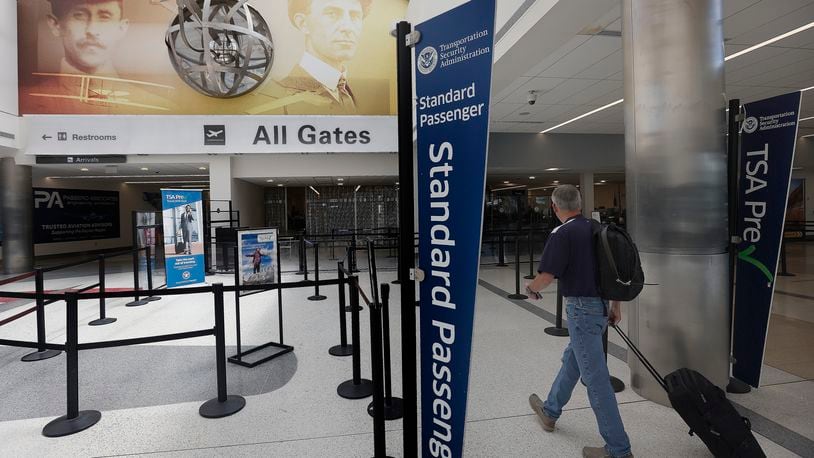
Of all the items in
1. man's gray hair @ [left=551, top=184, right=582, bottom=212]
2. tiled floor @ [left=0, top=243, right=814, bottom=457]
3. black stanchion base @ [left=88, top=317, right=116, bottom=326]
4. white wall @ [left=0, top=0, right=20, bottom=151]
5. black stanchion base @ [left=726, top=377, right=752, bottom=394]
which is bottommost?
tiled floor @ [left=0, top=243, right=814, bottom=457]

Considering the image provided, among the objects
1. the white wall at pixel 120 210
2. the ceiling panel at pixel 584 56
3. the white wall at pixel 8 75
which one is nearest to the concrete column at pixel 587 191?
the ceiling panel at pixel 584 56

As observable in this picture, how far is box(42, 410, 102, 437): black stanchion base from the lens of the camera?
2850mm

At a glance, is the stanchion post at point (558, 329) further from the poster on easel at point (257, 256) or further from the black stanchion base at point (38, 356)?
the black stanchion base at point (38, 356)

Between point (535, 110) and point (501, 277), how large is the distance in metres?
3.76

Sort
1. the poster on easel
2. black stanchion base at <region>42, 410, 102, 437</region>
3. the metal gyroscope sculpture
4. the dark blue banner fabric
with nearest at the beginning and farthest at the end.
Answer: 1. black stanchion base at <region>42, 410, 102, 437</region>
2. the poster on easel
3. the metal gyroscope sculpture
4. the dark blue banner fabric

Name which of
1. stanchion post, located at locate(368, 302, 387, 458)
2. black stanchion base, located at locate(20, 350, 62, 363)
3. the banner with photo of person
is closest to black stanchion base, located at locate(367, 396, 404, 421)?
stanchion post, located at locate(368, 302, 387, 458)

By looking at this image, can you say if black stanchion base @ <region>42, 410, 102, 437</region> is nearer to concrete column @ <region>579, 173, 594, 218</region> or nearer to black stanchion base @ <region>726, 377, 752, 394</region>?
black stanchion base @ <region>726, 377, 752, 394</region>

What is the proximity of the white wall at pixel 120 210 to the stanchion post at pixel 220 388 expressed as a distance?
13433mm

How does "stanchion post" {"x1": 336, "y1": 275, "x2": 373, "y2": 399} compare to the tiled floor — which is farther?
"stanchion post" {"x1": 336, "y1": 275, "x2": 373, "y2": 399}

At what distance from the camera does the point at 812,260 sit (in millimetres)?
10719

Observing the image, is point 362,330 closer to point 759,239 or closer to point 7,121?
point 759,239

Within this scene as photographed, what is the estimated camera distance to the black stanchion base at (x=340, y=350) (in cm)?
431

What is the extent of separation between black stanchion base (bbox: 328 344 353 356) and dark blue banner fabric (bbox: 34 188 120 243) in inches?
609

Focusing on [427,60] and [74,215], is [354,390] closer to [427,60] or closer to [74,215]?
[427,60]
